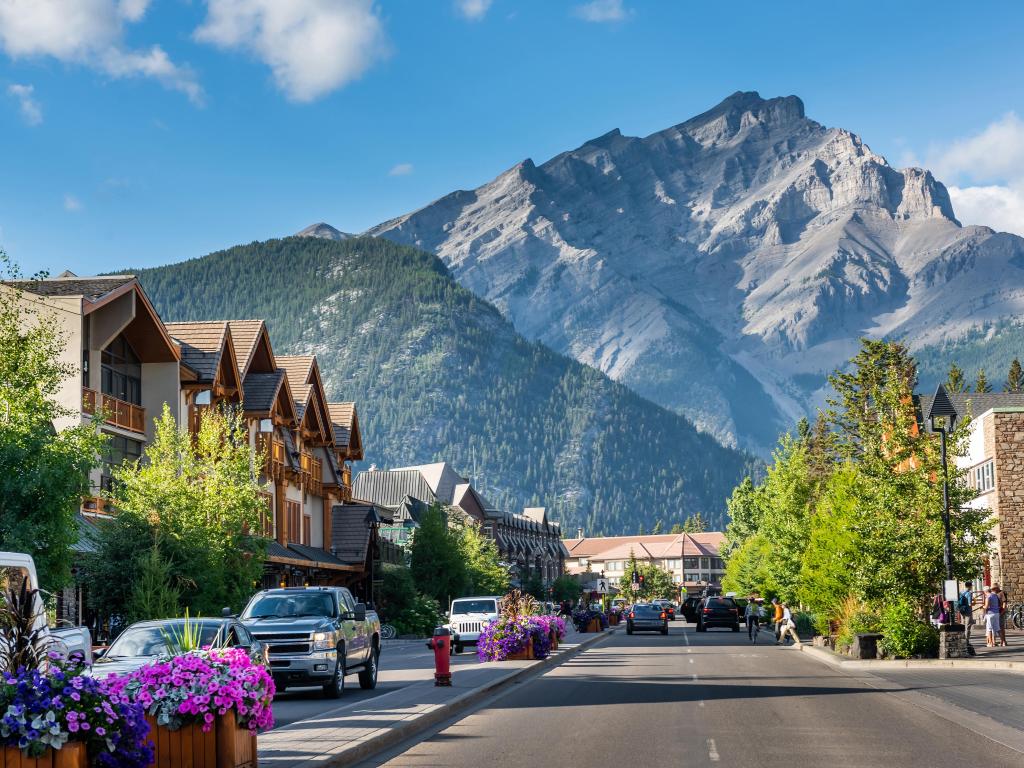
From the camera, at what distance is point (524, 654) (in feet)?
116

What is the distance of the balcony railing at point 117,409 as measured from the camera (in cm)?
3928

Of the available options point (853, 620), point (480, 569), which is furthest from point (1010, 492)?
point (480, 569)

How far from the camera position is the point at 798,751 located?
14883 millimetres

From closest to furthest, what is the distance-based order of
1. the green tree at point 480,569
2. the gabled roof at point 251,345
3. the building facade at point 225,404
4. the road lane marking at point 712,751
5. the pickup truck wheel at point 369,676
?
1. the road lane marking at point 712,751
2. the pickup truck wheel at point 369,676
3. the building facade at point 225,404
4. the gabled roof at point 251,345
5. the green tree at point 480,569

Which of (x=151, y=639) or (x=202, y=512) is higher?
(x=202, y=512)

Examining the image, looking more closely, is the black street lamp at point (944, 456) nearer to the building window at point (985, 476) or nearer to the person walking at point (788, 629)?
the person walking at point (788, 629)

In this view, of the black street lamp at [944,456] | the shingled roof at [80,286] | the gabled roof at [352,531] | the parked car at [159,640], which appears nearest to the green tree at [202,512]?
the shingled roof at [80,286]

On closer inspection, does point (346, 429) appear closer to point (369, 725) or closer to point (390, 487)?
point (369, 725)

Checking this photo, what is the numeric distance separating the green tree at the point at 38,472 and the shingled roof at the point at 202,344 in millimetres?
Result: 22094

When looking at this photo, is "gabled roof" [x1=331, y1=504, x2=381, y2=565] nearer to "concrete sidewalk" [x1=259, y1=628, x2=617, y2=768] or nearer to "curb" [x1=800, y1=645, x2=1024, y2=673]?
"curb" [x1=800, y1=645, x2=1024, y2=673]

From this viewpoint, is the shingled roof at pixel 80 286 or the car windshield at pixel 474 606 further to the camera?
the car windshield at pixel 474 606

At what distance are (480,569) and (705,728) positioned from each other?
65663mm

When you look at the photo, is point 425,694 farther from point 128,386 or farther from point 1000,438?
point 1000,438

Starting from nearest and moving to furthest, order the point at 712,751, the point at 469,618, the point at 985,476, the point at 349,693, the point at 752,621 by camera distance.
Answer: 1. the point at 712,751
2. the point at 349,693
3. the point at 469,618
4. the point at 752,621
5. the point at 985,476
